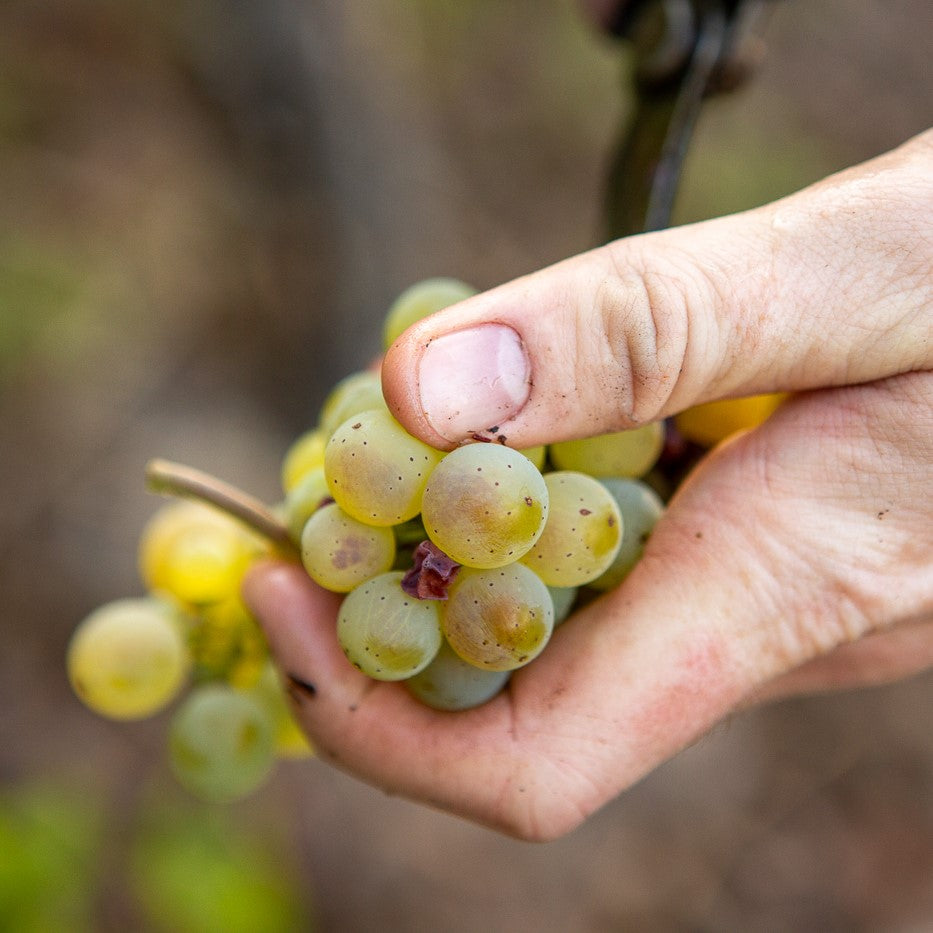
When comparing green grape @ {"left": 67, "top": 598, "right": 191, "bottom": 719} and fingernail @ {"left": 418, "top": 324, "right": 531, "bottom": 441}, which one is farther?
green grape @ {"left": 67, "top": 598, "right": 191, "bottom": 719}

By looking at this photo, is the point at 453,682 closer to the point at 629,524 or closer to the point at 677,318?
the point at 629,524

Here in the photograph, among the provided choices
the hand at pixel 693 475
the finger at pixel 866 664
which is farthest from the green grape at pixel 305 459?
the finger at pixel 866 664

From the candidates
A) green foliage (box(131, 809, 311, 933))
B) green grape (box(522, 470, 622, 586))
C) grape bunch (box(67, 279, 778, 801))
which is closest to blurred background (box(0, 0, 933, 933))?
green foliage (box(131, 809, 311, 933))

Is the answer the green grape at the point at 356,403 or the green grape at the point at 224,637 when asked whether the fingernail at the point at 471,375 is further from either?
the green grape at the point at 224,637

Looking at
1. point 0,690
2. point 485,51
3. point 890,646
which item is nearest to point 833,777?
point 890,646

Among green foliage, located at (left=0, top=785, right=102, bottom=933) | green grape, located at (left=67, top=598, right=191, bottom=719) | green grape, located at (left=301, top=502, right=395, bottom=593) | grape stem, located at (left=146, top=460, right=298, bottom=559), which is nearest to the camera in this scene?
green grape, located at (left=301, top=502, right=395, bottom=593)

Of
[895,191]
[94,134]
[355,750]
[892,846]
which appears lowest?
[892,846]

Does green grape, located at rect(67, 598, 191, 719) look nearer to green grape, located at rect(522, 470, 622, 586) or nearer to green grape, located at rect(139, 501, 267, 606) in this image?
green grape, located at rect(139, 501, 267, 606)

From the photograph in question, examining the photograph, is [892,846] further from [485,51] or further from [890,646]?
[485,51]
